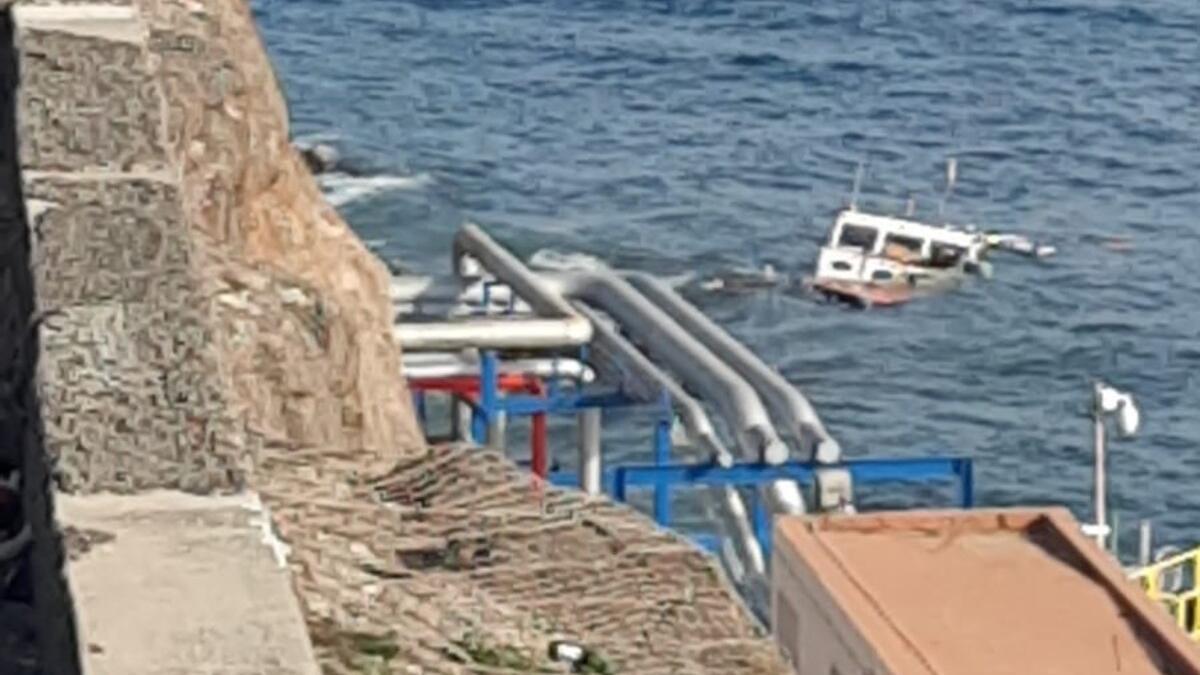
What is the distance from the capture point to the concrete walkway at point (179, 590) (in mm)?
4711

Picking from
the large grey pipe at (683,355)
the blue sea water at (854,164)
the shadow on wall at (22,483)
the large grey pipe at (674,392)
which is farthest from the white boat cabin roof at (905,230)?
Answer: the shadow on wall at (22,483)

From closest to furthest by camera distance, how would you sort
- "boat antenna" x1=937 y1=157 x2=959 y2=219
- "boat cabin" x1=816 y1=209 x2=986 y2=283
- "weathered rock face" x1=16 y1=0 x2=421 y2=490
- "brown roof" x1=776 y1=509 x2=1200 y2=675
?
"weathered rock face" x1=16 y1=0 x2=421 y2=490 → "brown roof" x1=776 y1=509 x2=1200 y2=675 → "boat cabin" x1=816 y1=209 x2=986 y2=283 → "boat antenna" x1=937 y1=157 x2=959 y2=219

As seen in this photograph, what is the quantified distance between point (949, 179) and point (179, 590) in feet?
174

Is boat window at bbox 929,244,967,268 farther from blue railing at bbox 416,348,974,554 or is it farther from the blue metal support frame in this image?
the blue metal support frame

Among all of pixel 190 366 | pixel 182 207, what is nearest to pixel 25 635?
pixel 190 366

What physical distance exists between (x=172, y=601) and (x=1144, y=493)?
35162 mm

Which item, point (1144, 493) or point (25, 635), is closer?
point (25, 635)

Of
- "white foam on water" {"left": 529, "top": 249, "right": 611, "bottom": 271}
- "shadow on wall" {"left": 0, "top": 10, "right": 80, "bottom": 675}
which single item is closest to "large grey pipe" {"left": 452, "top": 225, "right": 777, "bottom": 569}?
"shadow on wall" {"left": 0, "top": 10, "right": 80, "bottom": 675}

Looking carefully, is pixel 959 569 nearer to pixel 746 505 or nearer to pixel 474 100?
pixel 746 505

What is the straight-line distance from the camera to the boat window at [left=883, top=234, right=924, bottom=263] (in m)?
52.5

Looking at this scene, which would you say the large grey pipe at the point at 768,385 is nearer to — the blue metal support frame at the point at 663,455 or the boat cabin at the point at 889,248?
the blue metal support frame at the point at 663,455

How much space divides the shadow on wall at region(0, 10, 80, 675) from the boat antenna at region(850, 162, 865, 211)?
156ft

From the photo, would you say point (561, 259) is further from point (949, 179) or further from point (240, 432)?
point (240, 432)

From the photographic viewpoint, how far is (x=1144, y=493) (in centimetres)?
3947
